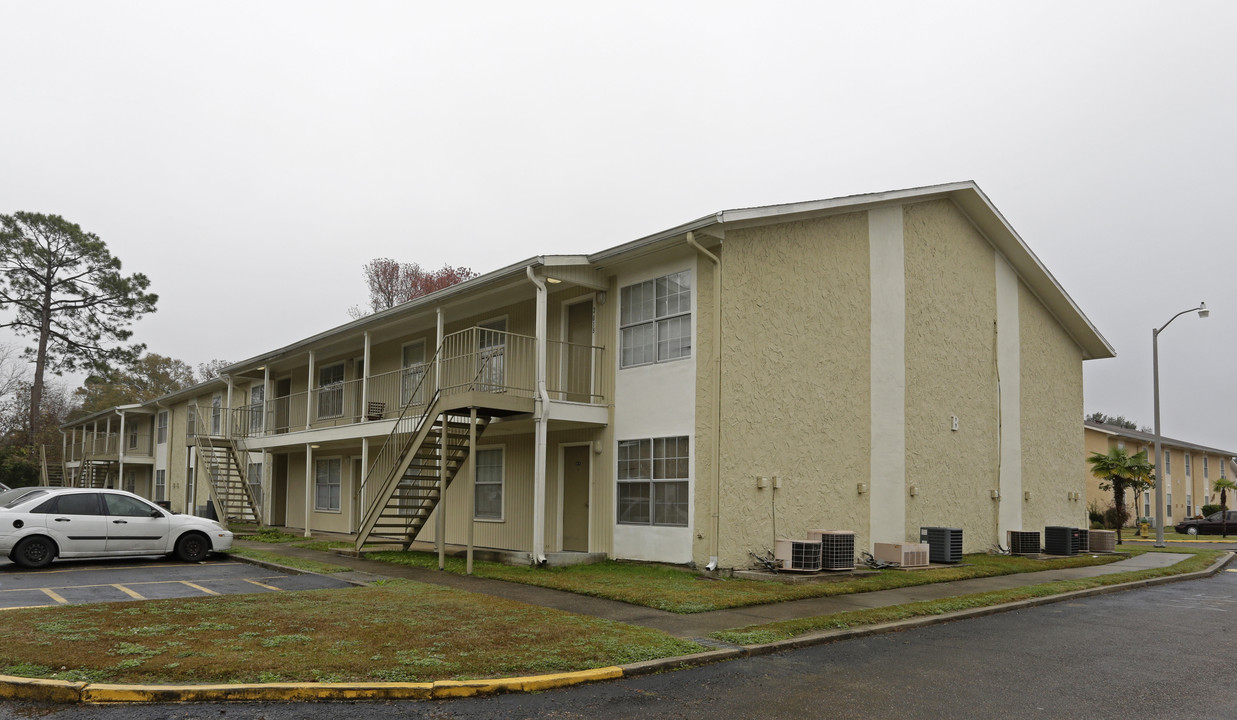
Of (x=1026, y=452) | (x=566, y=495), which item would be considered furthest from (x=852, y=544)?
(x=1026, y=452)

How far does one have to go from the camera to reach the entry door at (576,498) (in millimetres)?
16328

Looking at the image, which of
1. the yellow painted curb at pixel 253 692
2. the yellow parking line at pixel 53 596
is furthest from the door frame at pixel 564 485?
the yellow painted curb at pixel 253 692

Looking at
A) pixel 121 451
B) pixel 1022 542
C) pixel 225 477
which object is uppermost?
pixel 121 451

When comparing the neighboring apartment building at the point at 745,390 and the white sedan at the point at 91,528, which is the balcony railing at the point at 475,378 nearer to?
the neighboring apartment building at the point at 745,390

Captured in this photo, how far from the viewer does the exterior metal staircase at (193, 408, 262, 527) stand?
24438 millimetres

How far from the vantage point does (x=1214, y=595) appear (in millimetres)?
13844

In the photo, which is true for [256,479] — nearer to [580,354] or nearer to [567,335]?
[567,335]

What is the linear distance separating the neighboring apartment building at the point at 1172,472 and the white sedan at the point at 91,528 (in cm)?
3737

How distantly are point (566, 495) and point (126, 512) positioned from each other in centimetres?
809

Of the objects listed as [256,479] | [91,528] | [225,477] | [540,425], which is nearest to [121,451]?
[256,479]

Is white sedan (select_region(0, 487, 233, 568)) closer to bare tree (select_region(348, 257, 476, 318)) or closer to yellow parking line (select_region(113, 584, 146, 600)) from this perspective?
yellow parking line (select_region(113, 584, 146, 600))

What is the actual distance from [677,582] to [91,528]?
1047cm

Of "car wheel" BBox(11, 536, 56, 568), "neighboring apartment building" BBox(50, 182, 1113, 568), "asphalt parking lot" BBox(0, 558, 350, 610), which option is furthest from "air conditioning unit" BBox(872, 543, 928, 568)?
"car wheel" BBox(11, 536, 56, 568)

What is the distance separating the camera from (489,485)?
1883 centimetres
